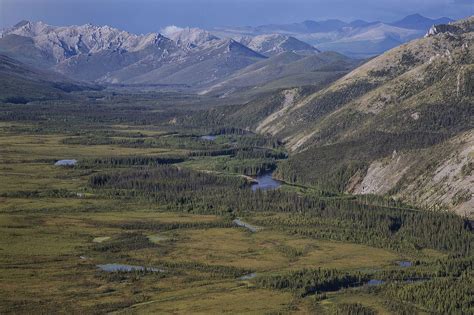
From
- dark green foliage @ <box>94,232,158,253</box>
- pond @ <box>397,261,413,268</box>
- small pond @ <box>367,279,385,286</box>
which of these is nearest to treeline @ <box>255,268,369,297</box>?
small pond @ <box>367,279,385,286</box>

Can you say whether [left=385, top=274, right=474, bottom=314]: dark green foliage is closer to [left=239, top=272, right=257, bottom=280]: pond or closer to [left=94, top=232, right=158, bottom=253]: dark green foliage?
[left=239, top=272, right=257, bottom=280]: pond

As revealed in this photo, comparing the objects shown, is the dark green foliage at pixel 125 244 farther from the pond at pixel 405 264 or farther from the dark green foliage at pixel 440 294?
the dark green foliage at pixel 440 294

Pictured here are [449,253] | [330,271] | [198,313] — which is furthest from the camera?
[449,253]

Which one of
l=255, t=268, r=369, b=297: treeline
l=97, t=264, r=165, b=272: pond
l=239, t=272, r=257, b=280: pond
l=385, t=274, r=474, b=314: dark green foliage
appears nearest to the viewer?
l=385, t=274, r=474, b=314: dark green foliage

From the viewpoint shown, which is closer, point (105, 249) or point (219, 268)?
point (219, 268)

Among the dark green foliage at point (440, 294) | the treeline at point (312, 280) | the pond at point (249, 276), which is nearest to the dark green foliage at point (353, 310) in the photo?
the dark green foliage at point (440, 294)

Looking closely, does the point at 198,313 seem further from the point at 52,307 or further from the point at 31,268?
the point at 31,268

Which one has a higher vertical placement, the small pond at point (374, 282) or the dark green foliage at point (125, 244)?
the dark green foliage at point (125, 244)

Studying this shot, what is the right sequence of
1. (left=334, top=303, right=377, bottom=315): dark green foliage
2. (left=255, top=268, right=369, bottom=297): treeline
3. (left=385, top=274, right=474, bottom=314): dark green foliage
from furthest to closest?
(left=255, top=268, right=369, bottom=297): treeline < (left=385, top=274, right=474, bottom=314): dark green foliage < (left=334, top=303, right=377, bottom=315): dark green foliage

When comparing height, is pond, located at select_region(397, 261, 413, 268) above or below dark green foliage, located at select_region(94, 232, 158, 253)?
below

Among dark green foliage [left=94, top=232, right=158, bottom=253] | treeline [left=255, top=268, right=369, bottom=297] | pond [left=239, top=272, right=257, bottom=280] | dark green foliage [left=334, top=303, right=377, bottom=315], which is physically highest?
dark green foliage [left=94, top=232, right=158, bottom=253]

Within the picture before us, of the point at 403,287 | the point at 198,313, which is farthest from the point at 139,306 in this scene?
the point at 403,287
